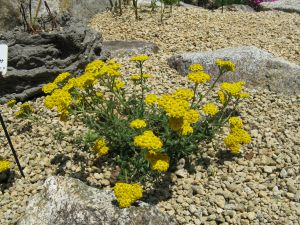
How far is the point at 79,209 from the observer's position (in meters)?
→ 3.16

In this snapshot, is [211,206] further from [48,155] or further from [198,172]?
[48,155]

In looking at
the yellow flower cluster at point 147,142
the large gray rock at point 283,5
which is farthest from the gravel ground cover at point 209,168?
the large gray rock at point 283,5

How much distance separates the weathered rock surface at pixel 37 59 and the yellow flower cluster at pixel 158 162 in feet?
8.22

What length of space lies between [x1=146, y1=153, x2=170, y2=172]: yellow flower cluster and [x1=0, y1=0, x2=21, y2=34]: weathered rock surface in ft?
14.5

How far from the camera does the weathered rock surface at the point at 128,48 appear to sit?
20.2ft

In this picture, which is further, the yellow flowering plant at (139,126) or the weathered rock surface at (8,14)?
the weathered rock surface at (8,14)

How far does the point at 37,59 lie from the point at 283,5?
20.9 feet

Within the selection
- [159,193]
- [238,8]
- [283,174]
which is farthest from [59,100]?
[238,8]

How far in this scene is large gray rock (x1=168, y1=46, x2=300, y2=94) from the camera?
5.28 meters

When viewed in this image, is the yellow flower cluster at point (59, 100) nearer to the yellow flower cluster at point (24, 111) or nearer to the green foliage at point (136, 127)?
the green foliage at point (136, 127)

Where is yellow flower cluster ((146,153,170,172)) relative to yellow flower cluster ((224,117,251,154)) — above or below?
above

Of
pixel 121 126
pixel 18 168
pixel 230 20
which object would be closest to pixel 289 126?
pixel 121 126

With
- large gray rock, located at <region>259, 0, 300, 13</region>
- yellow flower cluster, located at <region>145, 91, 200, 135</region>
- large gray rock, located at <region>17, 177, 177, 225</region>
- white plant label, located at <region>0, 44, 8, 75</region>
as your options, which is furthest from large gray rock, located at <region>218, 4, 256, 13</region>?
large gray rock, located at <region>17, 177, 177, 225</region>

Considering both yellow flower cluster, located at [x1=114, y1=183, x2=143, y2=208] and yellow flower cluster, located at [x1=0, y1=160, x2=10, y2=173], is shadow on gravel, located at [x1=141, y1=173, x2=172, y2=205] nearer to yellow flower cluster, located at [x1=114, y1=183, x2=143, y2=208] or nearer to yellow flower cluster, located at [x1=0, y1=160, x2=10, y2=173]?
yellow flower cluster, located at [x1=114, y1=183, x2=143, y2=208]
